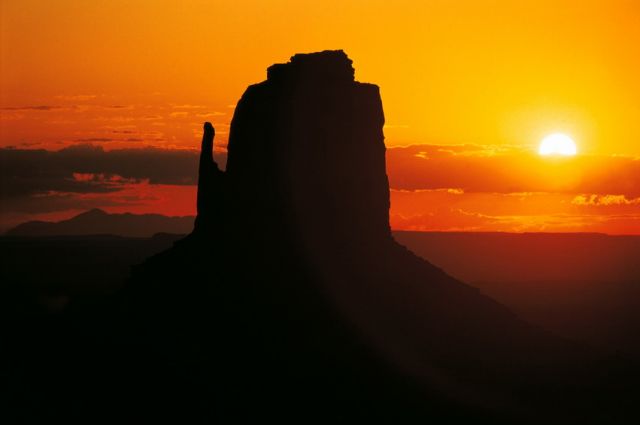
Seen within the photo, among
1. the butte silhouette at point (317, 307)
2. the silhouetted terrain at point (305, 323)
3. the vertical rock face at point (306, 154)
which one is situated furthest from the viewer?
the vertical rock face at point (306, 154)

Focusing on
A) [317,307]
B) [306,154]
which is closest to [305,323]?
[317,307]

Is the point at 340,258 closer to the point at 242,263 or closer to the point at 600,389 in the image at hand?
the point at 242,263

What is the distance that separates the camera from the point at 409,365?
300 feet

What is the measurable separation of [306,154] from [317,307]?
523 inches

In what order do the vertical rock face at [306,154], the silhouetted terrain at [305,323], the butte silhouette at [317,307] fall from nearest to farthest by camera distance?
the butte silhouette at [317,307] < the silhouetted terrain at [305,323] < the vertical rock face at [306,154]

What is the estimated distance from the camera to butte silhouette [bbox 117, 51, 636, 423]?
88.4m

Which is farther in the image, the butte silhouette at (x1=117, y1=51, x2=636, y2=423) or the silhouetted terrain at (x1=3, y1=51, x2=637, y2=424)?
the silhouetted terrain at (x1=3, y1=51, x2=637, y2=424)

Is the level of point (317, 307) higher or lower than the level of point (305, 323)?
higher

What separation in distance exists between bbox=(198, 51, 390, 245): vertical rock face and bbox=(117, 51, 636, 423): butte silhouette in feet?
0.39

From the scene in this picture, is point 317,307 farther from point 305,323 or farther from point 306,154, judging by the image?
point 306,154

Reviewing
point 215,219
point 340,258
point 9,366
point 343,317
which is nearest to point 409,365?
point 343,317

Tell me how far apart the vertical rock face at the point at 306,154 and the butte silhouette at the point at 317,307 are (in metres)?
0.12

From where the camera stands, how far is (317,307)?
311ft

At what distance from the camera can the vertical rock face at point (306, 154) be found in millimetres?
99938
